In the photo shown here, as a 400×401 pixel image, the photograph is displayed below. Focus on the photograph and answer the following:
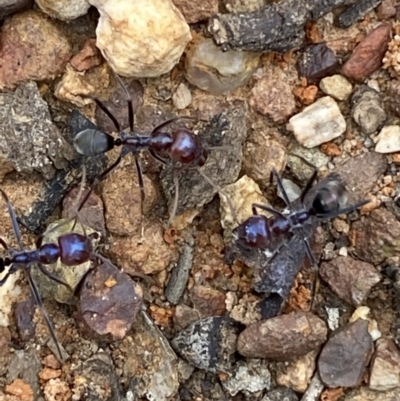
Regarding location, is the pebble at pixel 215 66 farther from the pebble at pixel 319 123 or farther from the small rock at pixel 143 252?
the small rock at pixel 143 252

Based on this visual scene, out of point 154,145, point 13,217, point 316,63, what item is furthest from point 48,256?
point 316,63

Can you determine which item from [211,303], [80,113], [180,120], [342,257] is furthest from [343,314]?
[80,113]

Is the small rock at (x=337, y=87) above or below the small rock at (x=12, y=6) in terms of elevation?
below

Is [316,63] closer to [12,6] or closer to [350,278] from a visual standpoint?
[350,278]

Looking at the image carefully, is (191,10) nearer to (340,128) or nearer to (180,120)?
(180,120)

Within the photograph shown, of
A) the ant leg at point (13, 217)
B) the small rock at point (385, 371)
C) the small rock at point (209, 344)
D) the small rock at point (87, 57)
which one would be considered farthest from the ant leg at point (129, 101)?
the small rock at point (385, 371)

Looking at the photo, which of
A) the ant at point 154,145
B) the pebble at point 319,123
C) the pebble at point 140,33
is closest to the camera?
the pebble at point 140,33
